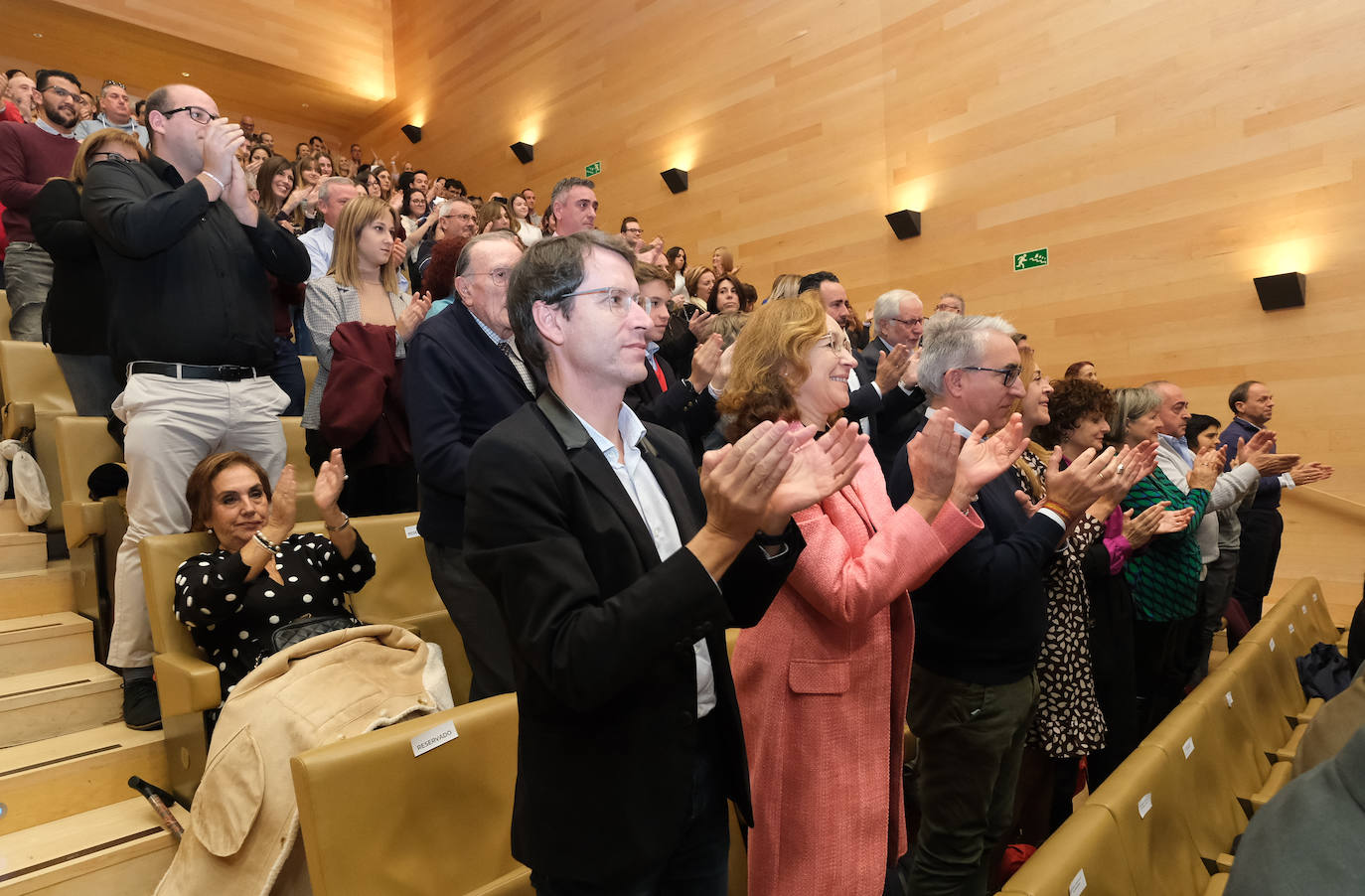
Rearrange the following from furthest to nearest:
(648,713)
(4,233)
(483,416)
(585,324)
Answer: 1. (4,233)
2. (483,416)
3. (585,324)
4. (648,713)

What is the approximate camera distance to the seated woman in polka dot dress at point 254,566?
1801 millimetres

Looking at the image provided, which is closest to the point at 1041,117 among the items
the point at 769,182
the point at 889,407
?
the point at 769,182

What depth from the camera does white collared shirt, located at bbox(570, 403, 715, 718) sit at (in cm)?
101

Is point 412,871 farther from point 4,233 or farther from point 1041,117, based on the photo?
point 1041,117

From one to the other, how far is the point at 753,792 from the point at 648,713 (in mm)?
463

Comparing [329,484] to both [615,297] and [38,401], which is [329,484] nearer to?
[615,297]

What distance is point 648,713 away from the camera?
3.03 ft

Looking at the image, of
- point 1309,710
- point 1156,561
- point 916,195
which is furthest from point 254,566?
point 916,195

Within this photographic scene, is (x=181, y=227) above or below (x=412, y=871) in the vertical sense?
above

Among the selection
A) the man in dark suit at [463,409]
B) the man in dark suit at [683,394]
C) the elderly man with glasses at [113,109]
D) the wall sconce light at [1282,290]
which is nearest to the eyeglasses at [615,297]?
the man in dark suit at [463,409]

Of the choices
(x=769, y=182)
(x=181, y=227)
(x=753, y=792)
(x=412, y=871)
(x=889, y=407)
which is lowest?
(x=412, y=871)

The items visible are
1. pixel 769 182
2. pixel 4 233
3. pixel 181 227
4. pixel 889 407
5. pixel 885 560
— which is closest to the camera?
pixel 885 560

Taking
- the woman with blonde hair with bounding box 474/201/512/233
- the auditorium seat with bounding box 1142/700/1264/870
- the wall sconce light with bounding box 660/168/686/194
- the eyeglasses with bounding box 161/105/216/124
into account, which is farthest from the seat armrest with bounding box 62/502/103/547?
the wall sconce light with bounding box 660/168/686/194

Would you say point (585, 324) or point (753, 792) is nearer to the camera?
point (585, 324)
